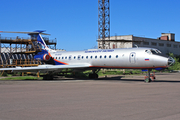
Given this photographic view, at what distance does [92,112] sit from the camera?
7434 millimetres

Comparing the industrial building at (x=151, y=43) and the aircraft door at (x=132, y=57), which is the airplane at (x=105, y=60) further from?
the industrial building at (x=151, y=43)

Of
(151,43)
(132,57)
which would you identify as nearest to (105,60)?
(132,57)

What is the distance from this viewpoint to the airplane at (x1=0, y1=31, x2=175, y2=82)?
68.6 ft

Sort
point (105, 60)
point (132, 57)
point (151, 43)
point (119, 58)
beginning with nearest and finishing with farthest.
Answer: point (132, 57)
point (119, 58)
point (105, 60)
point (151, 43)

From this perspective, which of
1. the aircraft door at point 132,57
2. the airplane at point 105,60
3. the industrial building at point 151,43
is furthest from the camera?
the industrial building at point 151,43

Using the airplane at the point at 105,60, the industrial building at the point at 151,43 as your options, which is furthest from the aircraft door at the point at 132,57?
the industrial building at the point at 151,43

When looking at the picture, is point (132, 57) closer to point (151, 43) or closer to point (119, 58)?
point (119, 58)

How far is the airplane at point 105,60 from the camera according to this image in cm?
2092

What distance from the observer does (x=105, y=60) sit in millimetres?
24094

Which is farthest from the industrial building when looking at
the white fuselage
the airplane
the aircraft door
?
the aircraft door

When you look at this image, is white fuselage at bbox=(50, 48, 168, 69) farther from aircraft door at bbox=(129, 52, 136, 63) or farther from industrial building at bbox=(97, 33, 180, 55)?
industrial building at bbox=(97, 33, 180, 55)

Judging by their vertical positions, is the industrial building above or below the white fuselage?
above

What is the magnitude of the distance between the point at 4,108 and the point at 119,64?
16138 millimetres

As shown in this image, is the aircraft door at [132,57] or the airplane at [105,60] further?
the aircraft door at [132,57]
